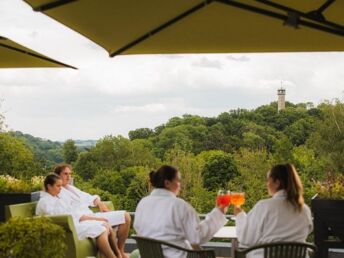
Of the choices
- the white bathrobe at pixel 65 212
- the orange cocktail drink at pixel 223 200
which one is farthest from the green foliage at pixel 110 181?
the orange cocktail drink at pixel 223 200

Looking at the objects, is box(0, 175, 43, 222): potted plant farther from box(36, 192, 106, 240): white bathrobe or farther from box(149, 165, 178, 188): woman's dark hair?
box(149, 165, 178, 188): woman's dark hair

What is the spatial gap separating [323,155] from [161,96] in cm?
687

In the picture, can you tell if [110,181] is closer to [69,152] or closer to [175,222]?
[69,152]

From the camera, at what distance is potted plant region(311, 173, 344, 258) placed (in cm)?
579

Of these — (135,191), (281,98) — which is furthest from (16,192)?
(281,98)

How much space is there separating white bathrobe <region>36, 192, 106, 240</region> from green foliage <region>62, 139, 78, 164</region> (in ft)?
33.9

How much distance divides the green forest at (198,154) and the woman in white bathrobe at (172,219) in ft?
24.6

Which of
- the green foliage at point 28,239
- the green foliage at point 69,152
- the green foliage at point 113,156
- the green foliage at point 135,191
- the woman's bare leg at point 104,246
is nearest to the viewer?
the green foliage at point 28,239

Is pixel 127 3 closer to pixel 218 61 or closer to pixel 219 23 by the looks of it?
pixel 219 23

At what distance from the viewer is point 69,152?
55.5 ft

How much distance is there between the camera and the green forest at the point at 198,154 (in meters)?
13.4

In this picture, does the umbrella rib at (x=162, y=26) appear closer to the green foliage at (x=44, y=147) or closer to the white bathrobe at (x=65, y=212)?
the white bathrobe at (x=65, y=212)

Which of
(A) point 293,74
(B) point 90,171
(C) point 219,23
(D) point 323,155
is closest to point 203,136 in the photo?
(B) point 90,171

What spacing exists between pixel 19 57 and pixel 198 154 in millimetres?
10360
